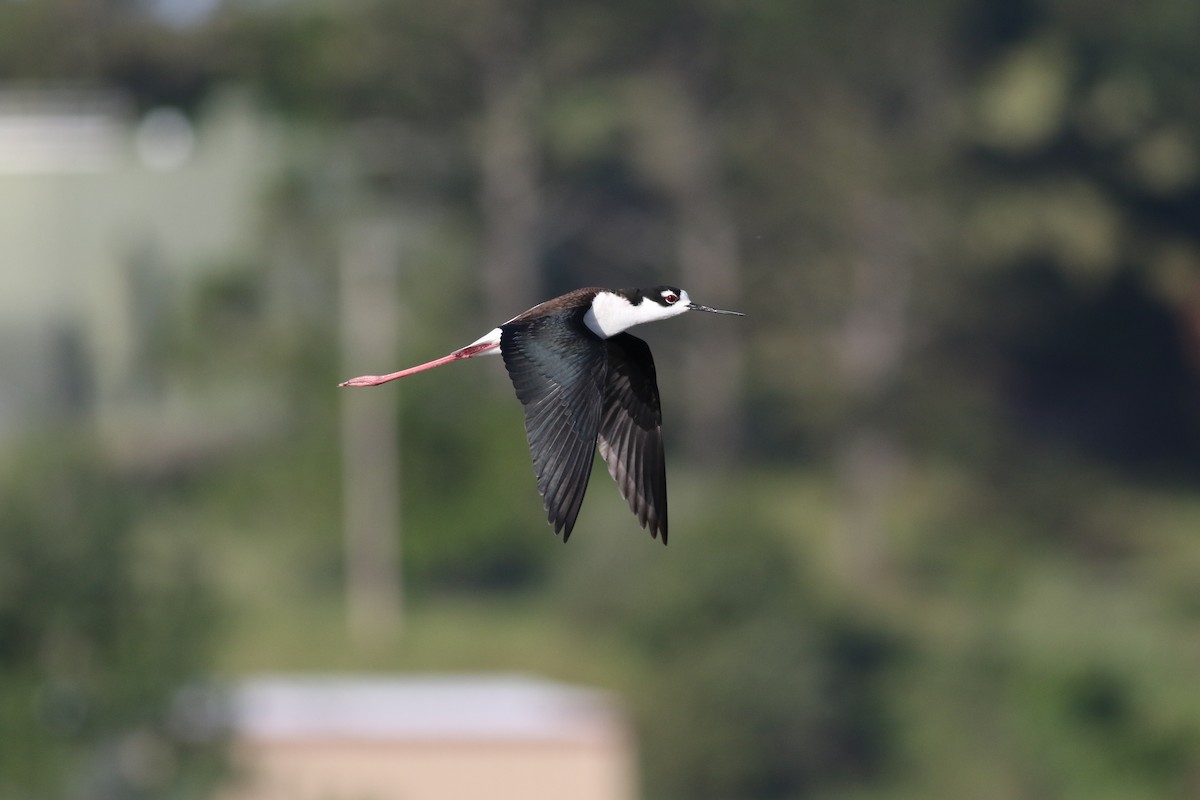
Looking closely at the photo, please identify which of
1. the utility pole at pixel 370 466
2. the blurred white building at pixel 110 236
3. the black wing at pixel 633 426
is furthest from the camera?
the blurred white building at pixel 110 236

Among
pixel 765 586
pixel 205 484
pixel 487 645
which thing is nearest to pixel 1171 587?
pixel 765 586

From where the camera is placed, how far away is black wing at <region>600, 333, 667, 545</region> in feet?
34.6

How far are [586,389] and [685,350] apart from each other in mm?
33731

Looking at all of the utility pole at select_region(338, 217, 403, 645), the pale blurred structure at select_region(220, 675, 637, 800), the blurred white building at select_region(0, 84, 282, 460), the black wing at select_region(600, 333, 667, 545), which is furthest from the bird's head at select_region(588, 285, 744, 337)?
the blurred white building at select_region(0, 84, 282, 460)

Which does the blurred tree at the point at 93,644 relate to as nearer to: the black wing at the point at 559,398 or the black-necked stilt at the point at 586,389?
the black-necked stilt at the point at 586,389

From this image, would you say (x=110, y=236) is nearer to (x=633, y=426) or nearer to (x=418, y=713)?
(x=418, y=713)

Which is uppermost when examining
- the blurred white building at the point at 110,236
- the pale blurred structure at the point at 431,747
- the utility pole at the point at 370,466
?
the blurred white building at the point at 110,236

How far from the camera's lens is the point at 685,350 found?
43.1m

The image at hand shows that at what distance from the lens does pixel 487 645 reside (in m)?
35.4

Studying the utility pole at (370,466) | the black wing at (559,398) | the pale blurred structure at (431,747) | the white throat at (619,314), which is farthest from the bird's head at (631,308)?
the utility pole at (370,466)

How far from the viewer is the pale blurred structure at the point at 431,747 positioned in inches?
939

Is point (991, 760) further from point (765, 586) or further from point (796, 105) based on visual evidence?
point (796, 105)

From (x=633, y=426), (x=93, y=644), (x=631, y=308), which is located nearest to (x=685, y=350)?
(x=93, y=644)

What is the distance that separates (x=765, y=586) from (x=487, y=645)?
3.71 m
